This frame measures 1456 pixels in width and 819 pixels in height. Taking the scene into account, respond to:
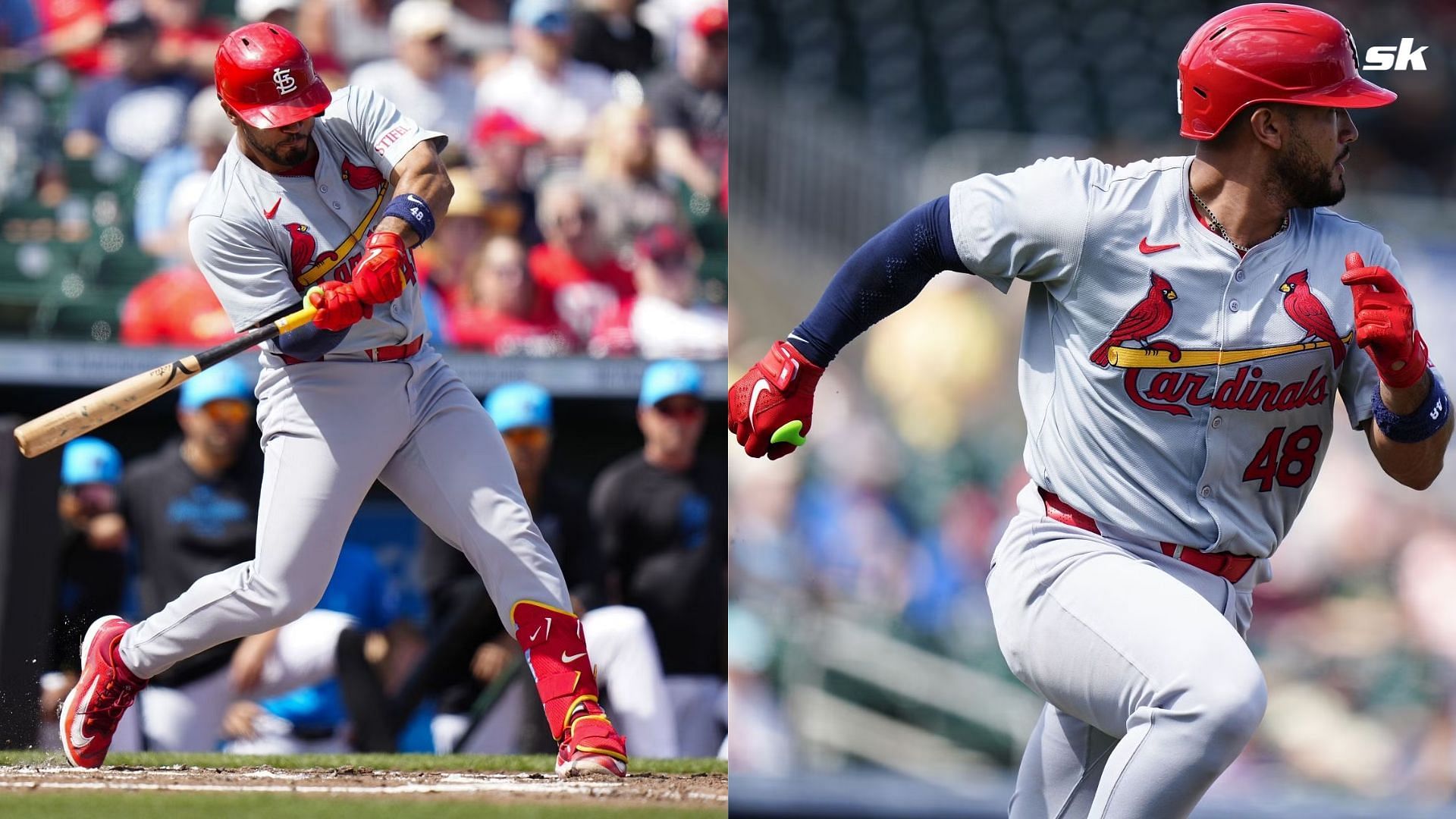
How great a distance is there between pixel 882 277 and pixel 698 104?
494 cm

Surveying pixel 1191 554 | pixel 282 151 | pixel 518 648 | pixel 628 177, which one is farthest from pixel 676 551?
pixel 1191 554

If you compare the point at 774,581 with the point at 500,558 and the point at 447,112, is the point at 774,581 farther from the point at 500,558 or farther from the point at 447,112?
the point at 500,558

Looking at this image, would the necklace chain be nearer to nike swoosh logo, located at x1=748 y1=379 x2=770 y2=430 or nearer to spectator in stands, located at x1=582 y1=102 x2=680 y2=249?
nike swoosh logo, located at x1=748 y1=379 x2=770 y2=430

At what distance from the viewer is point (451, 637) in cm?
513

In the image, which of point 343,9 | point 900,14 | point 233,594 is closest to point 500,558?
point 233,594

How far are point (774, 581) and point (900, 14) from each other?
4.20 meters

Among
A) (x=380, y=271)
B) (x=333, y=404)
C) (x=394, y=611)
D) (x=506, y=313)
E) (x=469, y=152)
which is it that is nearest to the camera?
(x=380, y=271)

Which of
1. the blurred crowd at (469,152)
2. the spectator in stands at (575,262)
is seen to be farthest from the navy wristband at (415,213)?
the spectator in stands at (575,262)

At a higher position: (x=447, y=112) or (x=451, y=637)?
(x=447, y=112)

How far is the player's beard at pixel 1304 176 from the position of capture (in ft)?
8.01

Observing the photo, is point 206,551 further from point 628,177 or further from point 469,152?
point 628,177

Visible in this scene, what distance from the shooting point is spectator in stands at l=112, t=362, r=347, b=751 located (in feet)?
16.6

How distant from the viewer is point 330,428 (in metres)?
3.31

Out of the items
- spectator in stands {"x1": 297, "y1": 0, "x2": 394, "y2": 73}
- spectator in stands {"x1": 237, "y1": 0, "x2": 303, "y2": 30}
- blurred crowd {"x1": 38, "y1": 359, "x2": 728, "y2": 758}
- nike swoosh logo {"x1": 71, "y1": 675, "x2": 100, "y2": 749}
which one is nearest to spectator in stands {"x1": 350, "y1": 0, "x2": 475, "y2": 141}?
spectator in stands {"x1": 297, "y1": 0, "x2": 394, "y2": 73}
